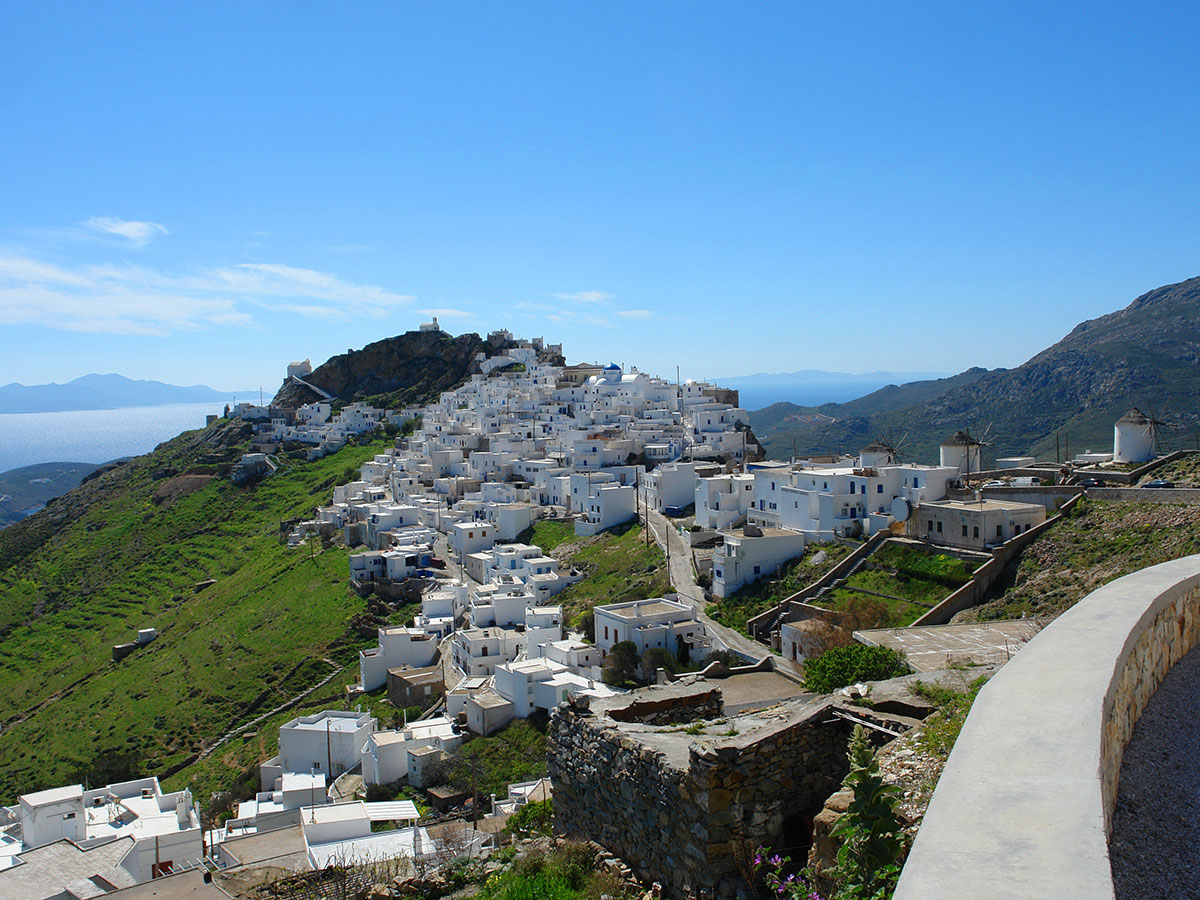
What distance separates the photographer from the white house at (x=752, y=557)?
1037 inches

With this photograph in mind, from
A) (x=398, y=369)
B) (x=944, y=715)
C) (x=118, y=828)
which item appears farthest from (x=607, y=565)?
(x=398, y=369)

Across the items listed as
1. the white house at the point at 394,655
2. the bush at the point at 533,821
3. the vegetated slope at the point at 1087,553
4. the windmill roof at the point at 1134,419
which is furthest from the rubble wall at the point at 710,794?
the white house at the point at 394,655

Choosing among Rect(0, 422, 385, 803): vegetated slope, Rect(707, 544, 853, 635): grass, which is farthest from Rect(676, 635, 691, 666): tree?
Rect(0, 422, 385, 803): vegetated slope

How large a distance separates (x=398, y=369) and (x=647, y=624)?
231ft

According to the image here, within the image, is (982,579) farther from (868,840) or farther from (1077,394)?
(1077,394)

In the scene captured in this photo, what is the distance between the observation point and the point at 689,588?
28062 millimetres

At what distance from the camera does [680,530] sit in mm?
34094

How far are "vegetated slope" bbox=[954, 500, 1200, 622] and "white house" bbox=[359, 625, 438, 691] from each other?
1954 cm

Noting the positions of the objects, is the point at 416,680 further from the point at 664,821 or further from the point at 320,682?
the point at 664,821

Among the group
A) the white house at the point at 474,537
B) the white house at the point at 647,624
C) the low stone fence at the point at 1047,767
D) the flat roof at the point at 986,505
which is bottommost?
the white house at the point at 647,624

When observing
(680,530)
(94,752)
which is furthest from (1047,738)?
(94,752)

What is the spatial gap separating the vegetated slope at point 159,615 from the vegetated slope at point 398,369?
13444 millimetres

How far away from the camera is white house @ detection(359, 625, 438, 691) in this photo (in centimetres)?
3138

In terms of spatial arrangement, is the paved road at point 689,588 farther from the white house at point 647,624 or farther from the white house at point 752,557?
the white house at point 752,557
